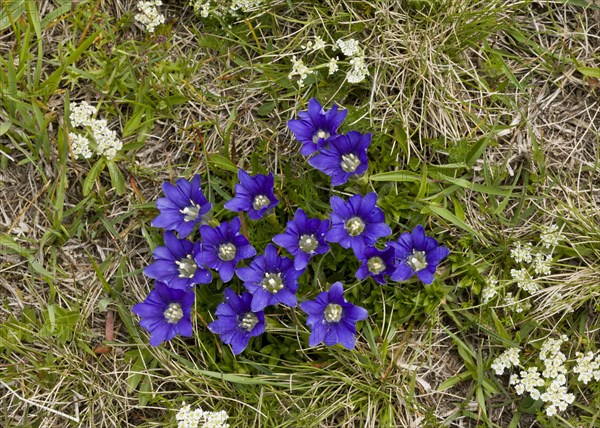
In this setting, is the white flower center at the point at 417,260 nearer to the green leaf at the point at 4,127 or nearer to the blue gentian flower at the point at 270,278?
the blue gentian flower at the point at 270,278

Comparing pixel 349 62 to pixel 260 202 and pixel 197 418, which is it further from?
pixel 197 418

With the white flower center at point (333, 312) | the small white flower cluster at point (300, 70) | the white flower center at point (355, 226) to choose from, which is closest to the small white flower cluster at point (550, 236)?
the white flower center at point (355, 226)

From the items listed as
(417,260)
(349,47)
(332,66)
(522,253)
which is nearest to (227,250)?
(417,260)

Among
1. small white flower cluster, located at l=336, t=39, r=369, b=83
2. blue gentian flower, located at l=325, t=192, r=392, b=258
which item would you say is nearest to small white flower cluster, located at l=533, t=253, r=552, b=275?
blue gentian flower, located at l=325, t=192, r=392, b=258

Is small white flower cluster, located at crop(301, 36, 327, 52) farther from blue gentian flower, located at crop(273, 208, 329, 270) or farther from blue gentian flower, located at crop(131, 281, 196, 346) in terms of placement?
blue gentian flower, located at crop(131, 281, 196, 346)

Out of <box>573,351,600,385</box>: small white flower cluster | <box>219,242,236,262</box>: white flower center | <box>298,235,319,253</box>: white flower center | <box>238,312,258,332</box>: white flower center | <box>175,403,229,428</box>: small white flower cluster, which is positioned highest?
<box>298,235,319,253</box>: white flower center

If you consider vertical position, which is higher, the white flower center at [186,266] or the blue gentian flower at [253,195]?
the blue gentian flower at [253,195]

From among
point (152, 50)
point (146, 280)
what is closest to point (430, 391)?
point (146, 280)
